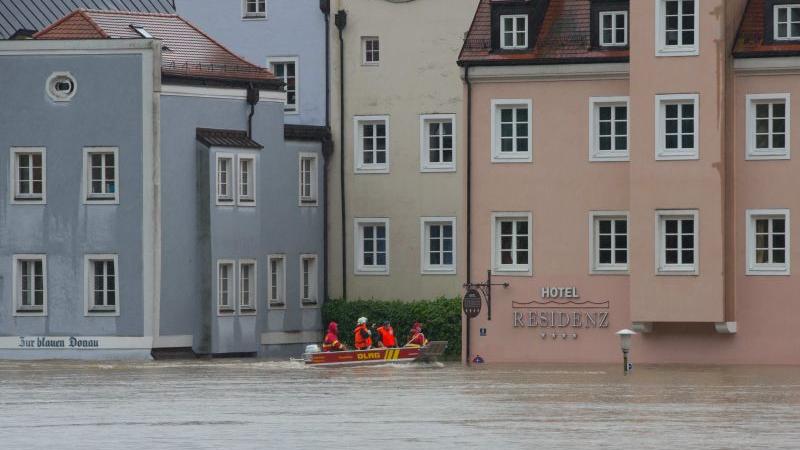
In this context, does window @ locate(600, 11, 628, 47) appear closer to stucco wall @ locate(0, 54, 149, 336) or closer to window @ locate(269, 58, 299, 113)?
stucco wall @ locate(0, 54, 149, 336)

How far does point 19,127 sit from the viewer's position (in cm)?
7294

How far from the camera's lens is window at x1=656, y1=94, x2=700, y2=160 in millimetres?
65688

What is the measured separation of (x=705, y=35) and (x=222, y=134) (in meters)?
16.9

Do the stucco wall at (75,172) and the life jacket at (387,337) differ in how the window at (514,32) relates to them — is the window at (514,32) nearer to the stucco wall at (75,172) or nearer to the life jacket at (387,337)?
the life jacket at (387,337)

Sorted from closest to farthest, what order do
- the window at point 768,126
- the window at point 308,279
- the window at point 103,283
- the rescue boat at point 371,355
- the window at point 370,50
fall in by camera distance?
the window at point 768,126, the rescue boat at point 371,355, the window at point 103,283, the window at point 308,279, the window at point 370,50

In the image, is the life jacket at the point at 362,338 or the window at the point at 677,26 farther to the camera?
the life jacket at the point at 362,338

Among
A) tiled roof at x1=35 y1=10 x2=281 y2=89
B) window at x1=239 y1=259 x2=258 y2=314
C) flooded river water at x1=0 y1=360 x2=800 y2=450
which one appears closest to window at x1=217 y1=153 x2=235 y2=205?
window at x1=239 y1=259 x2=258 y2=314

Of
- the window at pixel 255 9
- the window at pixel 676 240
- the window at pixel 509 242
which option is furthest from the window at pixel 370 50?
the window at pixel 676 240

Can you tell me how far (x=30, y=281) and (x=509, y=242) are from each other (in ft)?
49.2

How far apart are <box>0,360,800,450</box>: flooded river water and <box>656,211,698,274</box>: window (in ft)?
9.43

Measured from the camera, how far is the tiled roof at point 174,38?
242 ft

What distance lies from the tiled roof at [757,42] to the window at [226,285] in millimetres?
18077

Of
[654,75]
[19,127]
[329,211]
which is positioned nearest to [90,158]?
[19,127]

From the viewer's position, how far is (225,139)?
74.5 m
